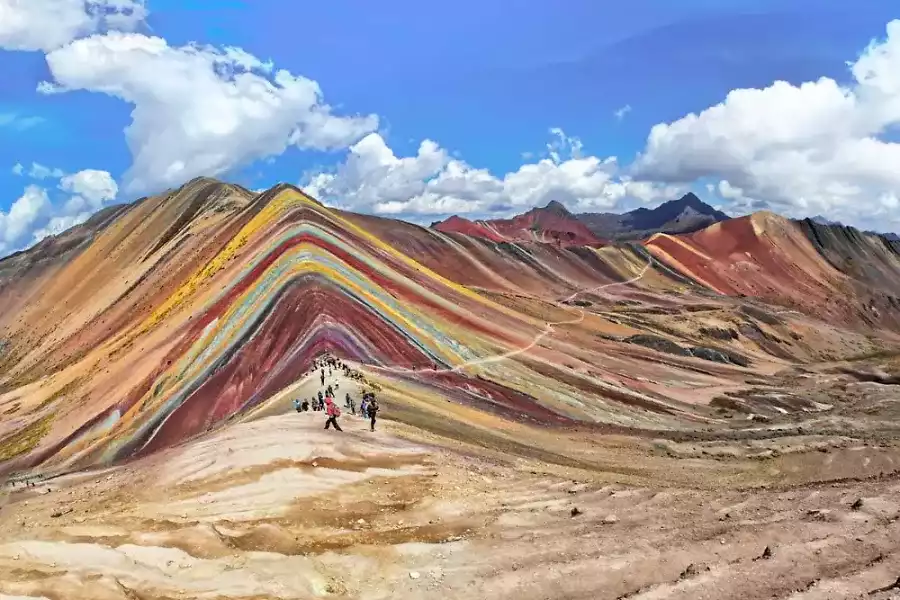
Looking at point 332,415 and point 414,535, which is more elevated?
point 332,415

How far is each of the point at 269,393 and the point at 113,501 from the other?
11.9m

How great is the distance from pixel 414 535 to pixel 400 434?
9.92 metres

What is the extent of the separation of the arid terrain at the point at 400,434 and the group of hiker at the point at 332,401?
2.10ft

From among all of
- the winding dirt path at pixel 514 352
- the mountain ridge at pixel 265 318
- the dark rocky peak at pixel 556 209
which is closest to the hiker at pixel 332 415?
the mountain ridge at pixel 265 318

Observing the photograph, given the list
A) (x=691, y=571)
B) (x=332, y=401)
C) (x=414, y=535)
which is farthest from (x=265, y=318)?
(x=691, y=571)

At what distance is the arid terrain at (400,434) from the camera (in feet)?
38.8

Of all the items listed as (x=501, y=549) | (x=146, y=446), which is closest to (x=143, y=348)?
(x=146, y=446)

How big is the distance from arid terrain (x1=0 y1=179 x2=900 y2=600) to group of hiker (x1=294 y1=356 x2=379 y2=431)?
641mm

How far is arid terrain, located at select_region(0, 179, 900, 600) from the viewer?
11.8 meters

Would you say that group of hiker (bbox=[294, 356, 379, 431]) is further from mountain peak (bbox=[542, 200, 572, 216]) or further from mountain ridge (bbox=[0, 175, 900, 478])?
mountain peak (bbox=[542, 200, 572, 216])

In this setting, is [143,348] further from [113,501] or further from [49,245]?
[49,245]

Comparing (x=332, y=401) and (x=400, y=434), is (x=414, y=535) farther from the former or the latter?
(x=332, y=401)

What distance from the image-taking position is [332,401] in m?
23.8

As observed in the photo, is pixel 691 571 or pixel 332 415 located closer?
pixel 691 571
